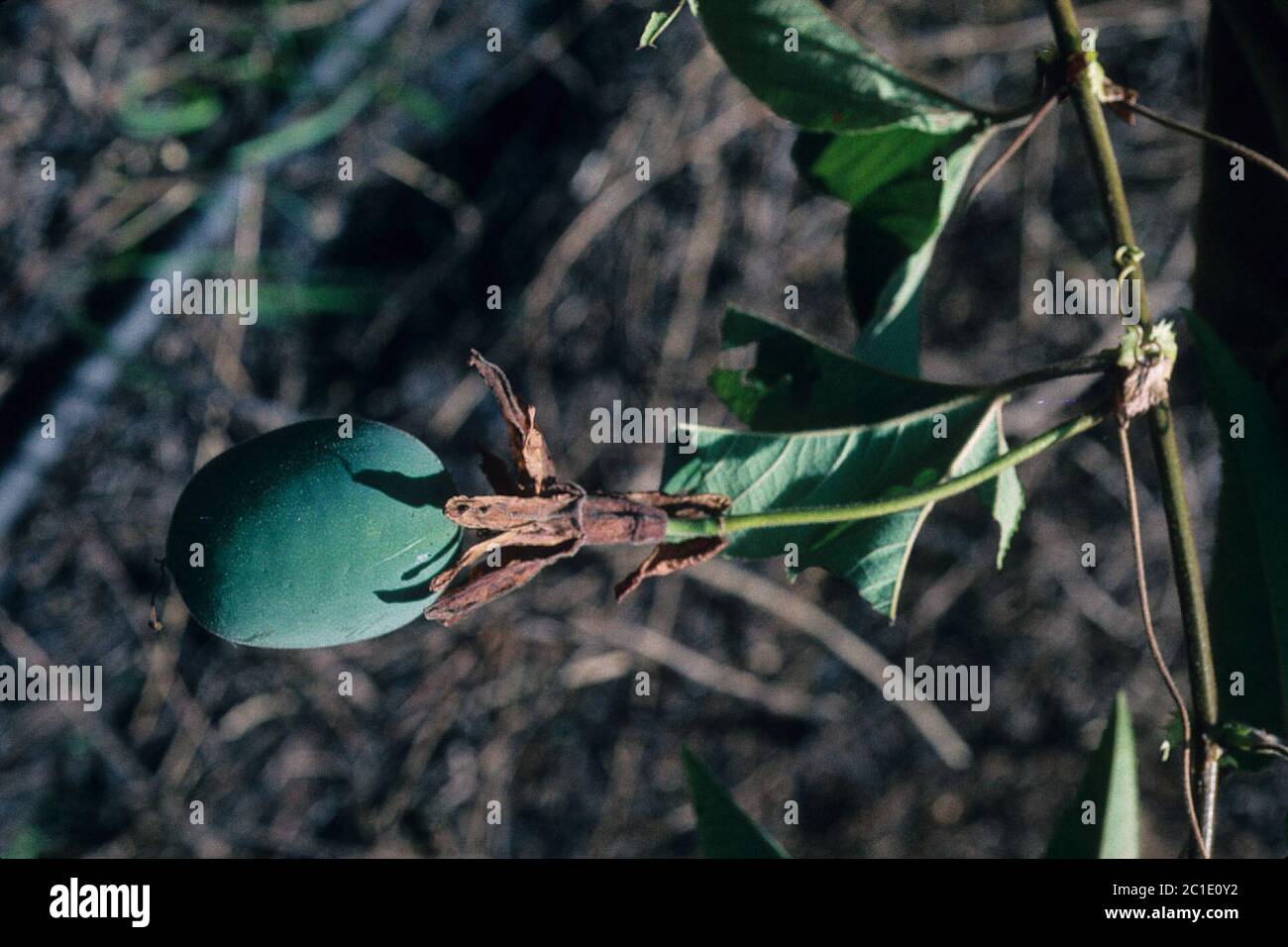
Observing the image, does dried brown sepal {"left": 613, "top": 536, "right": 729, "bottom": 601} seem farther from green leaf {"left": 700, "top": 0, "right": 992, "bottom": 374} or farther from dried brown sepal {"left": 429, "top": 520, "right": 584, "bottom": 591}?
green leaf {"left": 700, "top": 0, "right": 992, "bottom": 374}

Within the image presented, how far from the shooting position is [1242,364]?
0.95 meters

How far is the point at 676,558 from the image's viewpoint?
0.71m

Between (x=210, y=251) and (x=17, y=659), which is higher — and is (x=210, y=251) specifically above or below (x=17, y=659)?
above

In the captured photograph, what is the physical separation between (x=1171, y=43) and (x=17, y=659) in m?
2.67

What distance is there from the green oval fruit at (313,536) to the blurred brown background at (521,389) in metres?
1.31

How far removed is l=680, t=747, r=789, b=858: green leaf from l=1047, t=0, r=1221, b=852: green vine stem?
0.40m

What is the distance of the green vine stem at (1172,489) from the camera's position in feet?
2.72

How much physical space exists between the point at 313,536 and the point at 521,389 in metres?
1.46

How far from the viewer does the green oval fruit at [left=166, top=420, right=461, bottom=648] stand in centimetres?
80

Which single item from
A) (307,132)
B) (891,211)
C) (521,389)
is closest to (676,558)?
(891,211)

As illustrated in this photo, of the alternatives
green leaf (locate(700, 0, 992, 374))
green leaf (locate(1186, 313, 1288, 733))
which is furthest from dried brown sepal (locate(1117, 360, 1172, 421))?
green leaf (locate(700, 0, 992, 374))
